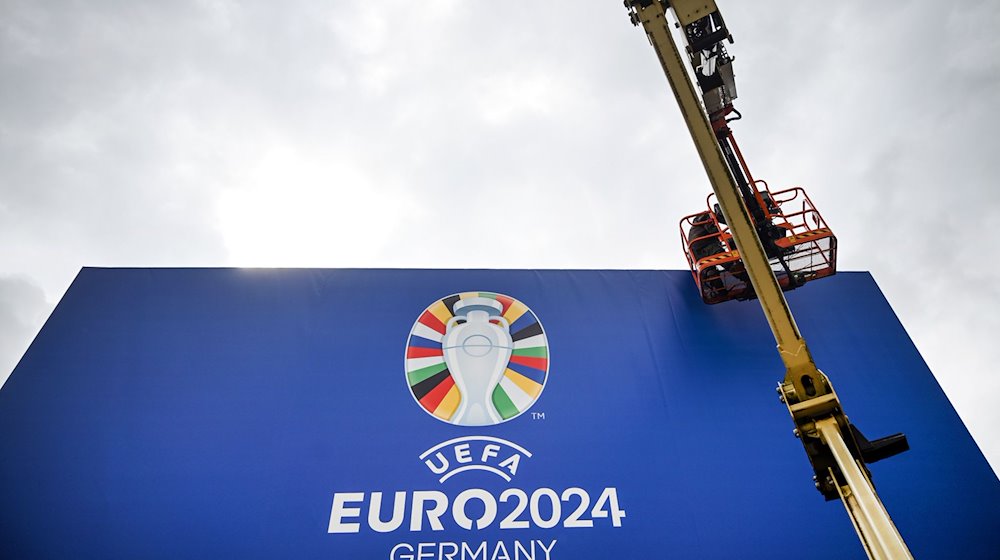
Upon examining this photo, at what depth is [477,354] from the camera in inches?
249

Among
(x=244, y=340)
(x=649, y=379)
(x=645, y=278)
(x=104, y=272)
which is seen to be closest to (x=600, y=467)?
(x=649, y=379)

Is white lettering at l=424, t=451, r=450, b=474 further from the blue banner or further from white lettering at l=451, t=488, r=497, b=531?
white lettering at l=451, t=488, r=497, b=531

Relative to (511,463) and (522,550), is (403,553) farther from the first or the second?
(511,463)

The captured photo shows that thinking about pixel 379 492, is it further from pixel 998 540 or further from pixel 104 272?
pixel 998 540

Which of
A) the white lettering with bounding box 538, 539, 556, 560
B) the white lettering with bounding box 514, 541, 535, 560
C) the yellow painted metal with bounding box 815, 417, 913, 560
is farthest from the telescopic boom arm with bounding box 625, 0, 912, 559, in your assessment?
the white lettering with bounding box 514, 541, 535, 560

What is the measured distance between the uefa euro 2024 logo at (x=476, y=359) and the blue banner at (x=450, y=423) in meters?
0.03

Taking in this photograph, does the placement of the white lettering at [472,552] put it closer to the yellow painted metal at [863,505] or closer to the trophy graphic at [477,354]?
the trophy graphic at [477,354]

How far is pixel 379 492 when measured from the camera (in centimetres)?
531

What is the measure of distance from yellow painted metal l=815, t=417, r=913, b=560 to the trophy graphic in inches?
128

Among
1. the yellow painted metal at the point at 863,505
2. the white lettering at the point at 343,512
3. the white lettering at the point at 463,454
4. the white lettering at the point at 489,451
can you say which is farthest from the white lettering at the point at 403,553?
the yellow painted metal at the point at 863,505

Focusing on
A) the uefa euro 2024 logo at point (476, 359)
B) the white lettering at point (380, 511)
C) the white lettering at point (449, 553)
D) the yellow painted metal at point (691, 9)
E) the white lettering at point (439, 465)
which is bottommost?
the white lettering at point (449, 553)

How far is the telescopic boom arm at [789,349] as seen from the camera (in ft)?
9.95

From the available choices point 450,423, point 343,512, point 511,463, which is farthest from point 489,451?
point 343,512

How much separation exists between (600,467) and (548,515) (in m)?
0.73
